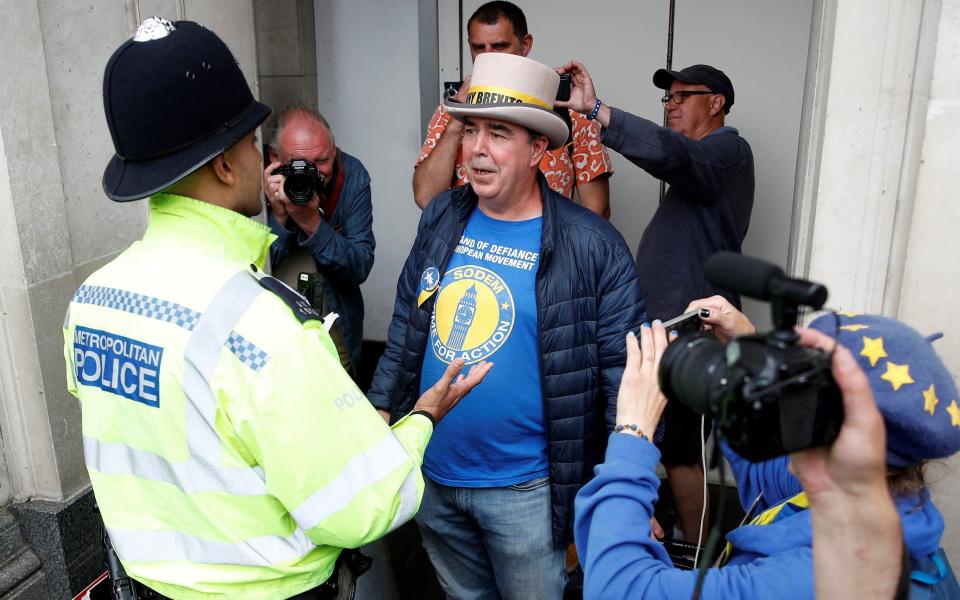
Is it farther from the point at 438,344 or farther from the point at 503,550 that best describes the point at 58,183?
the point at 503,550

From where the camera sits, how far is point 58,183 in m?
2.70

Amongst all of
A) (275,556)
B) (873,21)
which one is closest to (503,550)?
(275,556)

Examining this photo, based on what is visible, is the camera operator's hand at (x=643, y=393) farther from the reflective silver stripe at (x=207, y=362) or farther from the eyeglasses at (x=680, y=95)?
the eyeglasses at (x=680, y=95)

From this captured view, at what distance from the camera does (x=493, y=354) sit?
222 centimetres

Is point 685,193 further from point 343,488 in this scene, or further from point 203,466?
point 203,466

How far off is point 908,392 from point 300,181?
2.25m

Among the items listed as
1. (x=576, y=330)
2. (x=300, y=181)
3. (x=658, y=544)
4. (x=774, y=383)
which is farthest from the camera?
(x=300, y=181)

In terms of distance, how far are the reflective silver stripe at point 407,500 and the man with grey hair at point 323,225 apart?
1.39 m

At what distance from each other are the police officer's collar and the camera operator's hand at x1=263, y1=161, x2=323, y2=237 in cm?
137

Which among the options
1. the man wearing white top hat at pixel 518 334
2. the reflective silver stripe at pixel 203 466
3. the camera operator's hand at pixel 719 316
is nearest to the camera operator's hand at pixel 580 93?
the man wearing white top hat at pixel 518 334

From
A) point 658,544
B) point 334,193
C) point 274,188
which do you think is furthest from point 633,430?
point 334,193

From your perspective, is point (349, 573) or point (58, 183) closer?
point (349, 573)

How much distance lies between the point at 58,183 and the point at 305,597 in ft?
5.92

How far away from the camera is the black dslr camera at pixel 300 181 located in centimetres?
289
